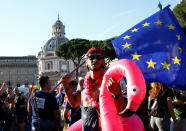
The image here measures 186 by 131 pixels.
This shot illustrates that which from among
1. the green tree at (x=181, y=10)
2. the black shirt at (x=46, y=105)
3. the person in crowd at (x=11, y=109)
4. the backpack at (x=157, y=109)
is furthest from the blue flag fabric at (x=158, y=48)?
the green tree at (x=181, y=10)

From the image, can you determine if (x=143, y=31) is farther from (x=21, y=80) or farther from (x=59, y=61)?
(x=21, y=80)

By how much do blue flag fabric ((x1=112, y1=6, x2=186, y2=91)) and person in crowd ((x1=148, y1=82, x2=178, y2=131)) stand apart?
40.3 inches

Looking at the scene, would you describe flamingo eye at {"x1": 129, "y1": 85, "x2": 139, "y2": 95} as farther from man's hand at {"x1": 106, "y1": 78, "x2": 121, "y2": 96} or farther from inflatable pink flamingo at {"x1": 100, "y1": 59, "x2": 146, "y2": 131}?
man's hand at {"x1": 106, "y1": 78, "x2": 121, "y2": 96}

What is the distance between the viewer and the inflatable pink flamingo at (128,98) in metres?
2.07

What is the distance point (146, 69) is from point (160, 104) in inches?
49.7

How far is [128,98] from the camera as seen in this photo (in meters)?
2.09

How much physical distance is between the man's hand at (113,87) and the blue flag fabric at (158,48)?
1.32 metres

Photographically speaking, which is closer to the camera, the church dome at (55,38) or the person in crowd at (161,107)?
the person in crowd at (161,107)

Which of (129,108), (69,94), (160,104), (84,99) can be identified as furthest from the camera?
(160,104)

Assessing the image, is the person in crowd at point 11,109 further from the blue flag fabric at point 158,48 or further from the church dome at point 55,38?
the church dome at point 55,38

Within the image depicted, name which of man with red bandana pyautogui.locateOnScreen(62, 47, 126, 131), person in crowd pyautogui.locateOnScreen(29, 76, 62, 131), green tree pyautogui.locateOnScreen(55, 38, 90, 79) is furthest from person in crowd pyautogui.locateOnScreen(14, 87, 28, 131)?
green tree pyautogui.locateOnScreen(55, 38, 90, 79)

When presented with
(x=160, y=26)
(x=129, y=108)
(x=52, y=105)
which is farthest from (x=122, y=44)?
(x=129, y=108)

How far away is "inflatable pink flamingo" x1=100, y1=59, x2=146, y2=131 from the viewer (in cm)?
207

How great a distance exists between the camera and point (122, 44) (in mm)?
3963
